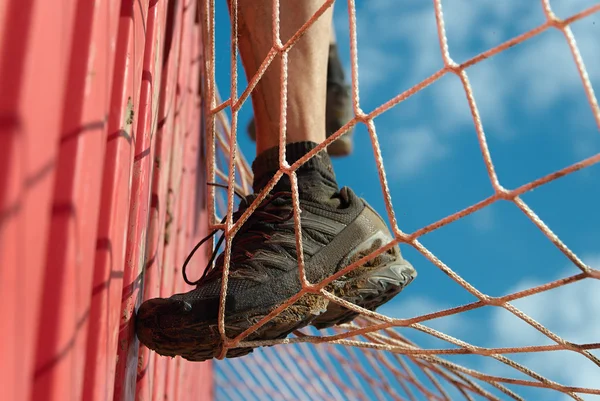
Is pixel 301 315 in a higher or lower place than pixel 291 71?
lower

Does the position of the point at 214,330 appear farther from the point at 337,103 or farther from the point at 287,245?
the point at 337,103

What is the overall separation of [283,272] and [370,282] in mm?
120

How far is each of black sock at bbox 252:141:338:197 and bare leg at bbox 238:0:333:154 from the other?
0.7 inches

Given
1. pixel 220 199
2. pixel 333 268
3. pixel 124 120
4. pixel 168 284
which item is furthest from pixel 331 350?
pixel 124 120

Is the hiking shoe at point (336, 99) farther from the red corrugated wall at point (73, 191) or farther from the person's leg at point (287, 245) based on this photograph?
the red corrugated wall at point (73, 191)

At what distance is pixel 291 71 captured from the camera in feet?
3.78

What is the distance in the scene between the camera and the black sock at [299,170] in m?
1.12

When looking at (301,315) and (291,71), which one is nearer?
(301,315)

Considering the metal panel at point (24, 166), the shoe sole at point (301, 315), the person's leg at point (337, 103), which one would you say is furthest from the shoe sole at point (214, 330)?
the person's leg at point (337, 103)

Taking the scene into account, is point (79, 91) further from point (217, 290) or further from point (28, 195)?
point (217, 290)

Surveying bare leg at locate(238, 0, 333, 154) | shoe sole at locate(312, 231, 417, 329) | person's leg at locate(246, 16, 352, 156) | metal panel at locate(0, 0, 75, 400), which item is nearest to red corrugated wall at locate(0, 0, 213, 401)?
metal panel at locate(0, 0, 75, 400)

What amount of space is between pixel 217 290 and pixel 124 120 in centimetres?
24

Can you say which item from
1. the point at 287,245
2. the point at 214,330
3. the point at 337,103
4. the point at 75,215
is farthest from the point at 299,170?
the point at 337,103

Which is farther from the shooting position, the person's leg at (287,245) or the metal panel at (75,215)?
the person's leg at (287,245)
